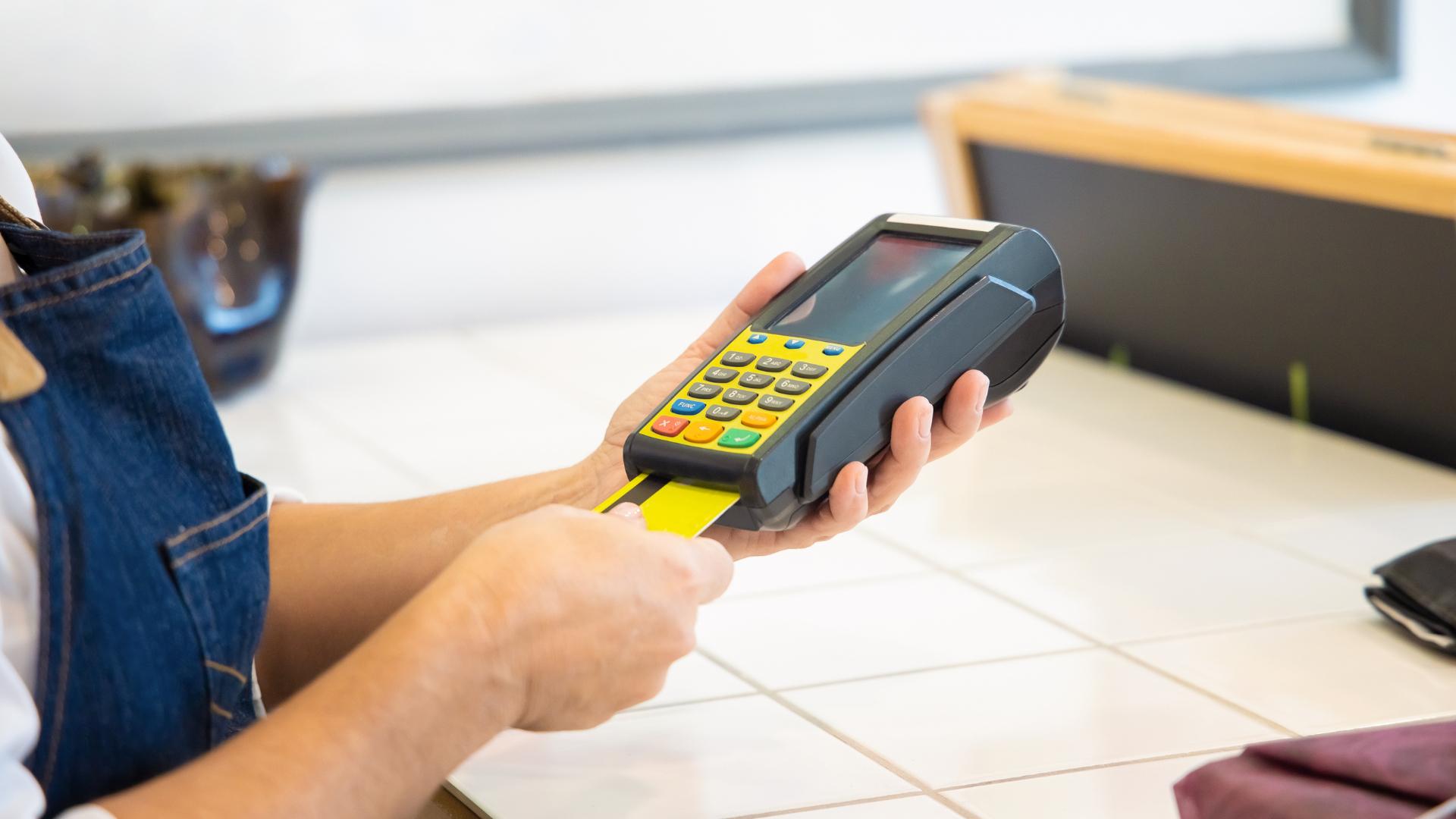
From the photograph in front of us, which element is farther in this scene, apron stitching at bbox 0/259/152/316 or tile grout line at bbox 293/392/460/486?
tile grout line at bbox 293/392/460/486

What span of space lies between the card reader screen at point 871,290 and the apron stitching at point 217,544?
0.26 metres

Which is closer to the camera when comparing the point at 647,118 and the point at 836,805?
the point at 836,805

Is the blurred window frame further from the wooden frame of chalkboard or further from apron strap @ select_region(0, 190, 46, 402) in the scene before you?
apron strap @ select_region(0, 190, 46, 402)

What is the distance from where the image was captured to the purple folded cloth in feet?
1.75

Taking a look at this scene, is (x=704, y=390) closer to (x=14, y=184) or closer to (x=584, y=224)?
(x=14, y=184)

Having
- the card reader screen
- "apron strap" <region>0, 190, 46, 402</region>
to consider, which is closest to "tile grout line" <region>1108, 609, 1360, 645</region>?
the card reader screen

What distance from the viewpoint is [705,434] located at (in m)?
0.68

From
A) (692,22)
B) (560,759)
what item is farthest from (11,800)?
(692,22)

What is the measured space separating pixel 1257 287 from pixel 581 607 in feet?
2.96

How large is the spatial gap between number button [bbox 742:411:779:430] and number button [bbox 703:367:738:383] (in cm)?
5

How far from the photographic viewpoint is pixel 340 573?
2.47ft

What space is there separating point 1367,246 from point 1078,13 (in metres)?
1.07

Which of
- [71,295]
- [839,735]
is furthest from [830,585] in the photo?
[71,295]

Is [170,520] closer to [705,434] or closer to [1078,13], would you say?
[705,434]
